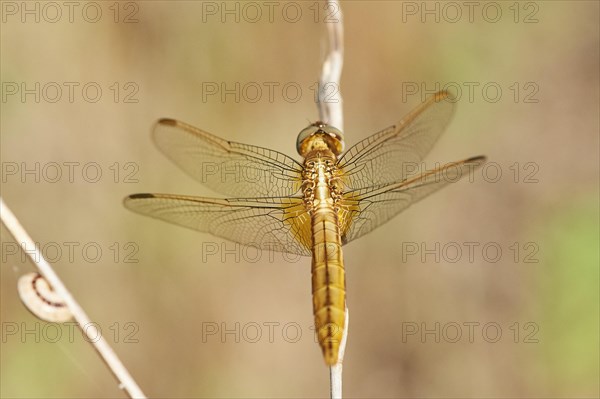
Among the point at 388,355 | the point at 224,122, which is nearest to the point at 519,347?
the point at 388,355

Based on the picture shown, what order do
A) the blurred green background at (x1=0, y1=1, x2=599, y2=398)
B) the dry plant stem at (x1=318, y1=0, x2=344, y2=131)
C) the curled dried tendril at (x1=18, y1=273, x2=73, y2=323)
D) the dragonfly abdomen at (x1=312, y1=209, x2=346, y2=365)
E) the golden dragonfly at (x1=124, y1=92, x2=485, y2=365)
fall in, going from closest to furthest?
1. the curled dried tendril at (x1=18, y1=273, x2=73, y2=323)
2. the dragonfly abdomen at (x1=312, y1=209, x2=346, y2=365)
3. the dry plant stem at (x1=318, y1=0, x2=344, y2=131)
4. the golden dragonfly at (x1=124, y1=92, x2=485, y2=365)
5. the blurred green background at (x1=0, y1=1, x2=599, y2=398)

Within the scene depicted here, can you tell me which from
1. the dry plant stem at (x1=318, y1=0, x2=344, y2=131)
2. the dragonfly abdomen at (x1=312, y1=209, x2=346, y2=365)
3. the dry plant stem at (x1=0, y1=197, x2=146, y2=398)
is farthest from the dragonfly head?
the dry plant stem at (x1=0, y1=197, x2=146, y2=398)

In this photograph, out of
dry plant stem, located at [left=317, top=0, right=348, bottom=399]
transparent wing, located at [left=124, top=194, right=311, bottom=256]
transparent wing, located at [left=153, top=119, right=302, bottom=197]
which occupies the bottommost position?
transparent wing, located at [left=124, top=194, right=311, bottom=256]

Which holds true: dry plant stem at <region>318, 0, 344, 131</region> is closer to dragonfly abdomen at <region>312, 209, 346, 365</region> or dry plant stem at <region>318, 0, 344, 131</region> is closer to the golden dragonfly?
the golden dragonfly

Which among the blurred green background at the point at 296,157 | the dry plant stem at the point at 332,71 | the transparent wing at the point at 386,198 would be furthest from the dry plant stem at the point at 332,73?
the blurred green background at the point at 296,157

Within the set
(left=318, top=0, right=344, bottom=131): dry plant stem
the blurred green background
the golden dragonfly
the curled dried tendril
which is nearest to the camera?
the curled dried tendril

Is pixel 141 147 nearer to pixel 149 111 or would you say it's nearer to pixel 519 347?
pixel 149 111

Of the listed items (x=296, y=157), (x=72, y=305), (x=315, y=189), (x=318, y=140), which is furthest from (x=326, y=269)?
(x=296, y=157)

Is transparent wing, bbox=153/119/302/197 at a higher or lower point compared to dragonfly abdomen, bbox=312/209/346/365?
higher

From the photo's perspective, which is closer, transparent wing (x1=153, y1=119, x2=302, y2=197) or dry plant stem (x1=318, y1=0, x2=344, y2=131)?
dry plant stem (x1=318, y1=0, x2=344, y2=131)
